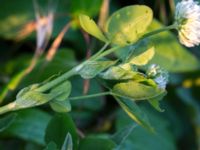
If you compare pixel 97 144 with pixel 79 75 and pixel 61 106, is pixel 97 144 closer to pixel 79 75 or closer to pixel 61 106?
pixel 61 106

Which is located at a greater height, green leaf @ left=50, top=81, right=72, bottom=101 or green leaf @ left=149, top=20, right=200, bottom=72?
green leaf @ left=50, top=81, right=72, bottom=101

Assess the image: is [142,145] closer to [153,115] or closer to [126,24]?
[153,115]

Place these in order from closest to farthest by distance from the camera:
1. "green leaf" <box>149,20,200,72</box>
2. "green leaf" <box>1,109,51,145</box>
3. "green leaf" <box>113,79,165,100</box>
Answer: "green leaf" <box>113,79,165,100</box> → "green leaf" <box>1,109,51,145</box> → "green leaf" <box>149,20,200,72</box>

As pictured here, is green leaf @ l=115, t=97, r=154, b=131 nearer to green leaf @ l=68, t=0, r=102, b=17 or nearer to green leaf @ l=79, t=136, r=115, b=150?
green leaf @ l=79, t=136, r=115, b=150

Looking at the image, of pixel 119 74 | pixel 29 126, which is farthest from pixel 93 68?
pixel 29 126

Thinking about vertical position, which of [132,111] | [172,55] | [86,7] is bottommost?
[172,55]

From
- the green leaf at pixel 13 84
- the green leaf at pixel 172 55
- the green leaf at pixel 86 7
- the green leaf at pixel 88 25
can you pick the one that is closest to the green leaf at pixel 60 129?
the green leaf at pixel 88 25

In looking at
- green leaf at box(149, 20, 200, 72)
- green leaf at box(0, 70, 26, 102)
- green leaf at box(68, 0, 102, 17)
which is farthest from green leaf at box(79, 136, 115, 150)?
green leaf at box(68, 0, 102, 17)
